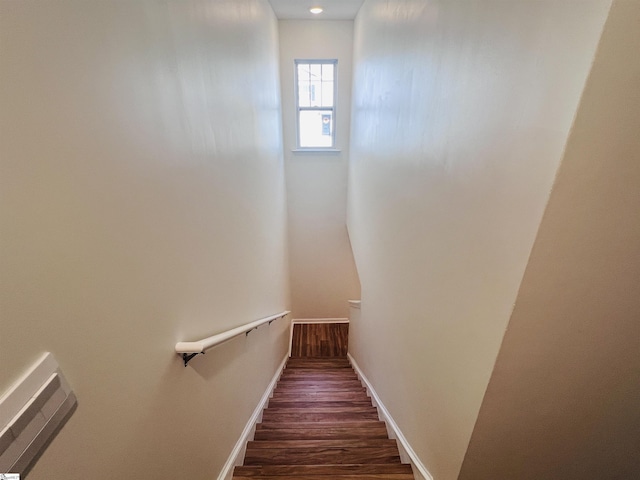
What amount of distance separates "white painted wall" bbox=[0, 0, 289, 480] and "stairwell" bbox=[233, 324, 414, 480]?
1.13 feet

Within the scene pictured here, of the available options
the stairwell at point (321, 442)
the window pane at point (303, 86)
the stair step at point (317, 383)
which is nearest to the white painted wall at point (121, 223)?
the stairwell at point (321, 442)

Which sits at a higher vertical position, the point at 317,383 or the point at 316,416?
the point at 316,416

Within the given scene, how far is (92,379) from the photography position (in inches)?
30.5

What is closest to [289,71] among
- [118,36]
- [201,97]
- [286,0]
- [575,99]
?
[286,0]

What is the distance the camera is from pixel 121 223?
0.88 metres

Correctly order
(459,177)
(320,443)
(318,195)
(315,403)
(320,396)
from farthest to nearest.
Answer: (318,195) → (320,396) → (315,403) → (320,443) → (459,177)

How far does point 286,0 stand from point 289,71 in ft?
2.87

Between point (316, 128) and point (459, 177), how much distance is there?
13.0 ft

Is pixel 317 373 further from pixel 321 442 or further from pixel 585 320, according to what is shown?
pixel 585 320

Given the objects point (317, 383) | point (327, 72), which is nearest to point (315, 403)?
point (317, 383)

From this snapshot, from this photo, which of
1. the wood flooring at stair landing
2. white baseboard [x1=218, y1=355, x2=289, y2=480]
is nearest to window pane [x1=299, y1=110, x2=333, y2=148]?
the wood flooring at stair landing

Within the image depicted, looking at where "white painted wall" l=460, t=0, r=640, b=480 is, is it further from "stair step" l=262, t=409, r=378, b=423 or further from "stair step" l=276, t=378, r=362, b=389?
"stair step" l=276, t=378, r=362, b=389

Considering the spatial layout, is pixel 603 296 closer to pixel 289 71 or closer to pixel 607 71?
pixel 607 71

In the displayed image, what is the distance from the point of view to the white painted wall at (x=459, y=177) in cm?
74
